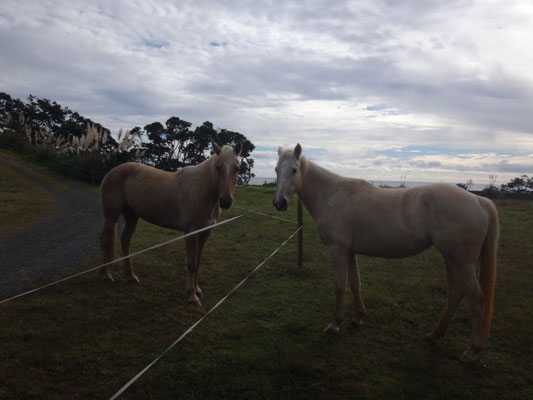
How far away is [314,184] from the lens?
4074mm

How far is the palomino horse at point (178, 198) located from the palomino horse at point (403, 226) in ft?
2.91

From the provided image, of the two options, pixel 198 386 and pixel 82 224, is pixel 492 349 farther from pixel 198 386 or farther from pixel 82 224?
pixel 82 224

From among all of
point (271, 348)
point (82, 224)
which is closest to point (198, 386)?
point (271, 348)

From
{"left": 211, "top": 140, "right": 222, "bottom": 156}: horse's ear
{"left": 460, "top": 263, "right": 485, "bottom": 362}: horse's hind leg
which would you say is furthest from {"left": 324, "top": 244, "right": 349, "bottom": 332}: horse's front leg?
{"left": 211, "top": 140, "right": 222, "bottom": 156}: horse's ear

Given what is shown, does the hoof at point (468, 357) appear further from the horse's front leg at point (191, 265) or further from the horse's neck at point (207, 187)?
the horse's neck at point (207, 187)

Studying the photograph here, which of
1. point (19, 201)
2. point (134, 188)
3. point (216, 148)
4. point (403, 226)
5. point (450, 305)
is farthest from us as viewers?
point (19, 201)

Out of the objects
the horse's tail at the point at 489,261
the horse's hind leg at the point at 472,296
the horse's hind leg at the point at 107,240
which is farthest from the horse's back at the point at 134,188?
the horse's tail at the point at 489,261

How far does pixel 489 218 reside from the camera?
3.29 meters

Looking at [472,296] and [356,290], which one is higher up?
[472,296]

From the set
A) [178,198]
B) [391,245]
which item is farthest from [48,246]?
[391,245]

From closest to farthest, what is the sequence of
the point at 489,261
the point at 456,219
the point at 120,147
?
the point at 456,219 → the point at 489,261 → the point at 120,147

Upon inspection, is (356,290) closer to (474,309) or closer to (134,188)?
(474,309)

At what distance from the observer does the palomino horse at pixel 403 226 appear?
324 cm

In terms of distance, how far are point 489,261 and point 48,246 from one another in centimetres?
796
